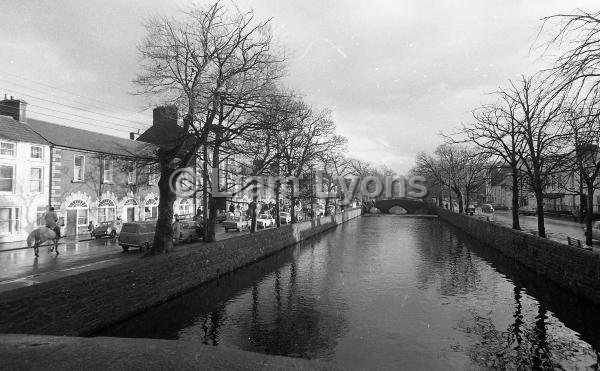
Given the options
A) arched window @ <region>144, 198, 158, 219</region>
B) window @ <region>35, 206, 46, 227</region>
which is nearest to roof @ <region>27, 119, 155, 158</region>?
window @ <region>35, 206, 46, 227</region>

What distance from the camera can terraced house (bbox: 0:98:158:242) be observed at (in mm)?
27766

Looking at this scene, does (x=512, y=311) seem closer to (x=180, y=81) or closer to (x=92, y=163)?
(x=180, y=81)

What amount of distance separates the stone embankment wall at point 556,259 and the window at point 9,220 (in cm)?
3342

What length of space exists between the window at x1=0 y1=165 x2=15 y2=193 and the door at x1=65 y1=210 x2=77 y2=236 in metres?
4.85

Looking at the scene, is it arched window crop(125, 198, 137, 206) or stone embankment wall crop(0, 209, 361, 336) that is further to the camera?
arched window crop(125, 198, 137, 206)

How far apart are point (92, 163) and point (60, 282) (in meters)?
27.2

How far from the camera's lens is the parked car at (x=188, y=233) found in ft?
89.8

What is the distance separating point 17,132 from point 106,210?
978cm

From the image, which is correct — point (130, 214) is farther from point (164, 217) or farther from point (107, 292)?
point (107, 292)

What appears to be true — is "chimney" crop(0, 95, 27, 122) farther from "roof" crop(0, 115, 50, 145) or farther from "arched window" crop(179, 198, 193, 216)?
"arched window" crop(179, 198, 193, 216)

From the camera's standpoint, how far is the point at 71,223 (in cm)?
3197

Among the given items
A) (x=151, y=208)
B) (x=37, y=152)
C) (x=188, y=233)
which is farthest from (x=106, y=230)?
(x=151, y=208)

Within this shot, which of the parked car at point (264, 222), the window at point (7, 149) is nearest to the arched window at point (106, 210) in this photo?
the window at point (7, 149)

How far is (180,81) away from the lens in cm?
1789
